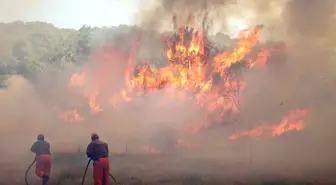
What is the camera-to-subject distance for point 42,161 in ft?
39.8

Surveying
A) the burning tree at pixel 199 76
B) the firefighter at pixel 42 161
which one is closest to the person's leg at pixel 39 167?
the firefighter at pixel 42 161

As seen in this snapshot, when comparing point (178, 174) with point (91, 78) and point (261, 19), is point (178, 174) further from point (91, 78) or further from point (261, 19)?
point (261, 19)

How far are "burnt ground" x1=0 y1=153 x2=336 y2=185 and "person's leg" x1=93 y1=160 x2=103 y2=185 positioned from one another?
2.41 ft

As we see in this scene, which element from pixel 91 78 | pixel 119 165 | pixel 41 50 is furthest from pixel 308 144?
pixel 41 50

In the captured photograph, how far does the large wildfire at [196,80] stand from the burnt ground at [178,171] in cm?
109

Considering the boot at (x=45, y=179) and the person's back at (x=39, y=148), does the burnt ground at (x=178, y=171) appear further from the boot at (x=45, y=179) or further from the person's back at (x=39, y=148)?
the person's back at (x=39, y=148)

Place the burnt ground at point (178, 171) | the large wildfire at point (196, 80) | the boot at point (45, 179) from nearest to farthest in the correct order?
the boot at point (45, 179) → the burnt ground at point (178, 171) → the large wildfire at point (196, 80)

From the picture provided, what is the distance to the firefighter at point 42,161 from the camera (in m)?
12.1

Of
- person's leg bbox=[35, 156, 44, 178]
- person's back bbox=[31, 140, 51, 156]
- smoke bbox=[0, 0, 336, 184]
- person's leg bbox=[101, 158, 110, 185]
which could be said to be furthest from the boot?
person's leg bbox=[101, 158, 110, 185]

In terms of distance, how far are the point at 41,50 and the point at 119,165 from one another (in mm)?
6250

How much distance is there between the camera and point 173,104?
14.1m

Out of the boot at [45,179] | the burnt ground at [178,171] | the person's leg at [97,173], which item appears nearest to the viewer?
the person's leg at [97,173]

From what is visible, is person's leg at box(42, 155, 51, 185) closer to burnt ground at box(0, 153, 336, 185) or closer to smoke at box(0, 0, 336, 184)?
burnt ground at box(0, 153, 336, 185)

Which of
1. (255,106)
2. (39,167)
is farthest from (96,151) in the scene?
(255,106)
